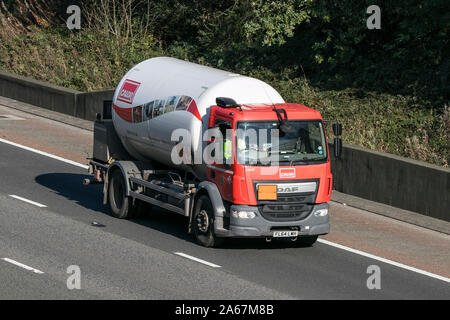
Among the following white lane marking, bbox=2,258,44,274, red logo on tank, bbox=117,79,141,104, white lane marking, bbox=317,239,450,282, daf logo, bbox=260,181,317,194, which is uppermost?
red logo on tank, bbox=117,79,141,104

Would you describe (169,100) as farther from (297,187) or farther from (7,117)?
(7,117)

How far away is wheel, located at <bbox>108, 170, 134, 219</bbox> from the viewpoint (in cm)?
1973

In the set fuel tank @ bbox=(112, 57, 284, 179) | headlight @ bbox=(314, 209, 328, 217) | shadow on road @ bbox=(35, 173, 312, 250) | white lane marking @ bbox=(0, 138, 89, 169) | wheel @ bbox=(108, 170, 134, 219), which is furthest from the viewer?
white lane marking @ bbox=(0, 138, 89, 169)

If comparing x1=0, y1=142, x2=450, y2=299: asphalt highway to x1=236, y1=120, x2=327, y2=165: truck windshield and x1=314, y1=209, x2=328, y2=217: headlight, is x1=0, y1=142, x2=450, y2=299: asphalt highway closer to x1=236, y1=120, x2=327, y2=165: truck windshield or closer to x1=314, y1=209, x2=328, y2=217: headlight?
x1=314, y1=209, x2=328, y2=217: headlight

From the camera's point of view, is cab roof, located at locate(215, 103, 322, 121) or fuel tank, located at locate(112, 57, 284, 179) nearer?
cab roof, located at locate(215, 103, 322, 121)

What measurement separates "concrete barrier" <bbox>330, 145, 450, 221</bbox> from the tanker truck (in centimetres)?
375

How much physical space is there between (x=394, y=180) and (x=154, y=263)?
24.0 feet

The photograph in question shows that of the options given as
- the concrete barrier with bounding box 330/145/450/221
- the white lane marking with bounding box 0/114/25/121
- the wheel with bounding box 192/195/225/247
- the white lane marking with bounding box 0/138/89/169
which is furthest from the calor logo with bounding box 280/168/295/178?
the white lane marking with bounding box 0/114/25/121

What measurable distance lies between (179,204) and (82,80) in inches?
580

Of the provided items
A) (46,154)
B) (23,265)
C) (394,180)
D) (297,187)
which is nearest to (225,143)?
(297,187)

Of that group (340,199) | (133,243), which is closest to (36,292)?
(133,243)

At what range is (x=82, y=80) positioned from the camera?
106 ft

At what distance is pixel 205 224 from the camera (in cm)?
1766

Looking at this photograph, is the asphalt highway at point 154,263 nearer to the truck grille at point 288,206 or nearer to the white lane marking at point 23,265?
the white lane marking at point 23,265
